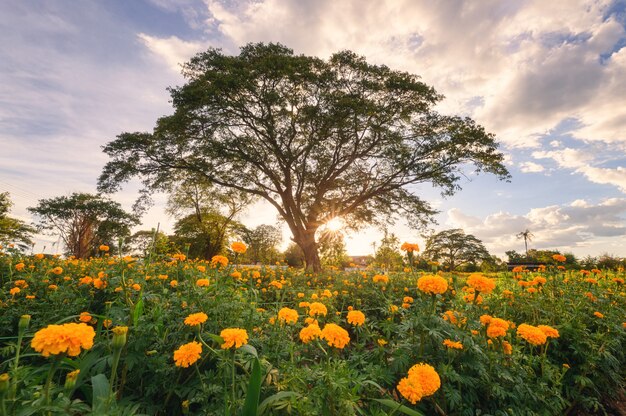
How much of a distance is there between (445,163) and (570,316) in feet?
39.2

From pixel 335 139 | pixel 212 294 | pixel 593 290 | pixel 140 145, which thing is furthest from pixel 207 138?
pixel 593 290

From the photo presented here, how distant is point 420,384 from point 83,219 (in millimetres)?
36845

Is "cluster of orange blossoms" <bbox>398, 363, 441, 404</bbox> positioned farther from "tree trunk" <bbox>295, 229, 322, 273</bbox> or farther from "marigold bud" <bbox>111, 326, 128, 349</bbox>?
"tree trunk" <bbox>295, 229, 322, 273</bbox>

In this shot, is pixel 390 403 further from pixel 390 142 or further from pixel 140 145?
pixel 140 145

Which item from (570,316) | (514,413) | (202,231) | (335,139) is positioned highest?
(335,139)

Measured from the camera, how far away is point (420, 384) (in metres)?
1.50

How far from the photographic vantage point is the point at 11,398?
1.27 meters

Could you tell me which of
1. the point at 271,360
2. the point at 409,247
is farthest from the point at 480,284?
the point at 271,360

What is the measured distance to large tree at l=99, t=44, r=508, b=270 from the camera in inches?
510

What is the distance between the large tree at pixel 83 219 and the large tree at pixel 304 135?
19.0 metres

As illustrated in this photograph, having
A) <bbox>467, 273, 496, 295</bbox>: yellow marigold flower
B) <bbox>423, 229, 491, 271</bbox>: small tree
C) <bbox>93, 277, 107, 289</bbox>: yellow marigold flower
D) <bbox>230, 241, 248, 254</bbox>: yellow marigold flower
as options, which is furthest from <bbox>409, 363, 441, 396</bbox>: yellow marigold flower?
<bbox>423, 229, 491, 271</bbox>: small tree

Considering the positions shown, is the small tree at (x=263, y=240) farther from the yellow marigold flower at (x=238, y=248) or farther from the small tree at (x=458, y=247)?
the yellow marigold flower at (x=238, y=248)

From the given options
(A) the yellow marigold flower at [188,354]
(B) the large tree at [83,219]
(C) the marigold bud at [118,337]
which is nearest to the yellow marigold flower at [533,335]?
(A) the yellow marigold flower at [188,354]

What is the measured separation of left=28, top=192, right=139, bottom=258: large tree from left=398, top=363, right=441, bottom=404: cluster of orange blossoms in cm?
3287
